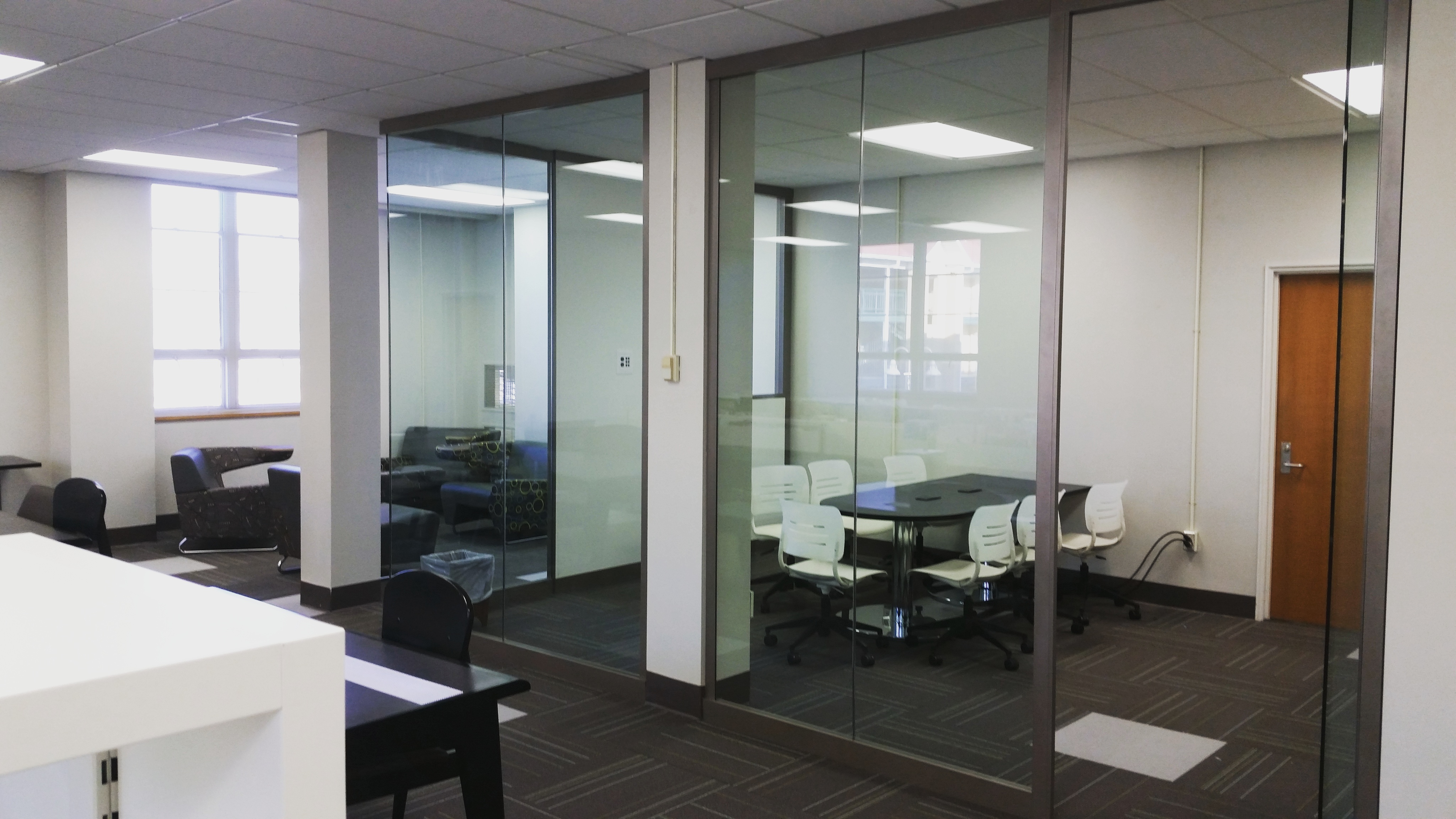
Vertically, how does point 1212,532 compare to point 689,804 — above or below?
above

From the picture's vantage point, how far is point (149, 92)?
507 cm

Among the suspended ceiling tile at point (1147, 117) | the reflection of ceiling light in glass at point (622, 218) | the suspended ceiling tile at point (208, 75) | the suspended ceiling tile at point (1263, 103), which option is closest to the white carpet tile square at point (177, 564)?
the suspended ceiling tile at point (208, 75)

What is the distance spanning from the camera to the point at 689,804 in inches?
140

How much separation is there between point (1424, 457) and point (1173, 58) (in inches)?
84.0

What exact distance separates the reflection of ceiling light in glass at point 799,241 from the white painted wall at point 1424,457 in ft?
5.89

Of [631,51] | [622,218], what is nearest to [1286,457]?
[622,218]

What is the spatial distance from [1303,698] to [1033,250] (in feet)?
9.49

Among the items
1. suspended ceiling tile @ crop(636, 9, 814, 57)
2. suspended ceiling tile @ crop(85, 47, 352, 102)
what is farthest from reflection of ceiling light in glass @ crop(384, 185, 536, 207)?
suspended ceiling tile @ crop(636, 9, 814, 57)

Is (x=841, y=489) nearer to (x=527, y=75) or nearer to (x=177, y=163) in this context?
(x=527, y=75)

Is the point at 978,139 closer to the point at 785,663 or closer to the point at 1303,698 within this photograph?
the point at 785,663

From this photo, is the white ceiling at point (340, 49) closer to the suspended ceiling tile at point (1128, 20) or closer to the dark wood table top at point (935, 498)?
the suspended ceiling tile at point (1128, 20)

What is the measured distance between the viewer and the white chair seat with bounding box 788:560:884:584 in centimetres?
388

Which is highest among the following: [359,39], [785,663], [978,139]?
[359,39]

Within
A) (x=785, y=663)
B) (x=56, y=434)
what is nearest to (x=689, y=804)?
(x=785, y=663)
